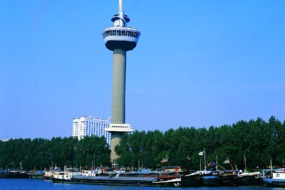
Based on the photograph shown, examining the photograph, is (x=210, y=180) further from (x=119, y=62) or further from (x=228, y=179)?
(x=119, y=62)

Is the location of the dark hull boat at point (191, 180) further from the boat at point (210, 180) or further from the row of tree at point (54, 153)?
the row of tree at point (54, 153)

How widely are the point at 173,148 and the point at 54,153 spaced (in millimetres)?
57162

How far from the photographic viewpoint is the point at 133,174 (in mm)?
100625

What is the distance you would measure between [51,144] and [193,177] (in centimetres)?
9501

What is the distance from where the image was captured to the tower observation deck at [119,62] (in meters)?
164

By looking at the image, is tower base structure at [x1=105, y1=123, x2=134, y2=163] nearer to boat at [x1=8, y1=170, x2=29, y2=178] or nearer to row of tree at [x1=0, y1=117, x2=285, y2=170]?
row of tree at [x1=0, y1=117, x2=285, y2=170]

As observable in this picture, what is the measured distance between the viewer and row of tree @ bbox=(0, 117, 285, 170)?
114688mm

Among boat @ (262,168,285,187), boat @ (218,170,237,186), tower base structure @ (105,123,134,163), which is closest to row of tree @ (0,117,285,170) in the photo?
tower base structure @ (105,123,134,163)

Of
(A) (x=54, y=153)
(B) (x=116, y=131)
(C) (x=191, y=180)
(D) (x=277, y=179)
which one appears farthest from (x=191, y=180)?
(A) (x=54, y=153)

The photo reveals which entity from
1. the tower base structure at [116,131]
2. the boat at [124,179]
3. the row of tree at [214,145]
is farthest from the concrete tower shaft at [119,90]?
the boat at [124,179]

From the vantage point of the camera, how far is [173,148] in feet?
433

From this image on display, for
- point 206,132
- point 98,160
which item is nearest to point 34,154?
point 98,160

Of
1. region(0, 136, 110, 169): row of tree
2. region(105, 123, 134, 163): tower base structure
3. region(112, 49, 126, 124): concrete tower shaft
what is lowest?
region(0, 136, 110, 169): row of tree

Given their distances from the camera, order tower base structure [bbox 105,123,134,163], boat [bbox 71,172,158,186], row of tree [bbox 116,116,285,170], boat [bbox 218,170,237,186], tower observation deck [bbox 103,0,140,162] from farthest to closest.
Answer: tower observation deck [bbox 103,0,140,162]
tower base structure [bbox 105,123,134,163]
row of tree [bbox 116,116,285,170]
boat [bbox 71,172,158,186]
boat [bbox 218,170,237,186]
